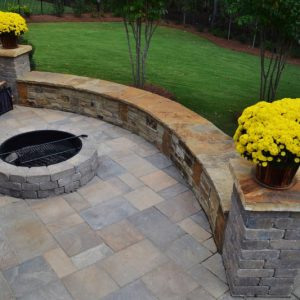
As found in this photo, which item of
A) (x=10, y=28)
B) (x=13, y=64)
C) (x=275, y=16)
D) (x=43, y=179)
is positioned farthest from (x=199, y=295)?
(x=10, y=28)

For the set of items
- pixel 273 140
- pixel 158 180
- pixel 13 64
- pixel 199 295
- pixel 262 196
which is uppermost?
pixel 273 140

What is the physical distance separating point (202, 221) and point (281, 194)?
1703 millimetres

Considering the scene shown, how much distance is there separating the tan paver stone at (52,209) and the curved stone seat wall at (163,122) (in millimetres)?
1920

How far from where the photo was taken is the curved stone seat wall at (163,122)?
14.7ft

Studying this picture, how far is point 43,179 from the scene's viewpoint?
4898 millimetres

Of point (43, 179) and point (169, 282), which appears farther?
point (43, 179)

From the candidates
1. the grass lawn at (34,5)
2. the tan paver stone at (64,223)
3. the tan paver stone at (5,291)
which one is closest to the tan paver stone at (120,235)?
the tan paver stone at (64,223)

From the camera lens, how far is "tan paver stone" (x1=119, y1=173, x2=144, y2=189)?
5426 mm

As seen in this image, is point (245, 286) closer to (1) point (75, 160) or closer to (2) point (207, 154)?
(2) point (207, 154)

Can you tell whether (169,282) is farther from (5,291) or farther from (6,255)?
(6,255)

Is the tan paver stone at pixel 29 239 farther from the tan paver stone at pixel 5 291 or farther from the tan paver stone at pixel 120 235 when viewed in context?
the tan paver stone at pixel 120 235

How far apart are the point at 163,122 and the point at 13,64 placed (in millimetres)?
4043

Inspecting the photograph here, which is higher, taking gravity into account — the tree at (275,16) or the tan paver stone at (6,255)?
the tree at (275,16)

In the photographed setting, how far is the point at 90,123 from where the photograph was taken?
7371 millimetres
